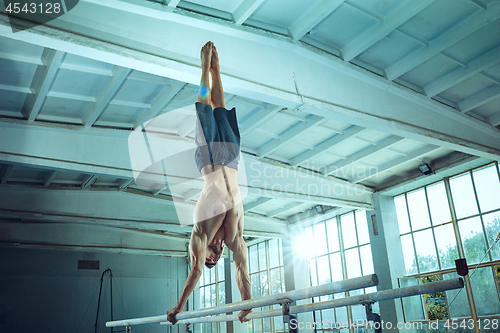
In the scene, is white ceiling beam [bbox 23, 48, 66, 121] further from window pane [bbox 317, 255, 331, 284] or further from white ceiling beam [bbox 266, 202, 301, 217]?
window pane [bbox 317, 255, 331, 284]

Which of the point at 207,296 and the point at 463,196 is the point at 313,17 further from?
the point at 207,296

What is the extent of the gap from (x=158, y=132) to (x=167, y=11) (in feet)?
15.8

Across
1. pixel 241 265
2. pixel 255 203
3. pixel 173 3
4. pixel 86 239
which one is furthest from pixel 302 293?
pixel 86 239

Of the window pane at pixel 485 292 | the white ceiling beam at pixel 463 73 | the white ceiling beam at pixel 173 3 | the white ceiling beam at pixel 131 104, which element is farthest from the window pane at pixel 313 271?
the white ceiling beam at pixel 173 3

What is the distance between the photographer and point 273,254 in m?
16.3

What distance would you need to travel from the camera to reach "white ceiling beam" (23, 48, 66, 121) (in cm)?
636

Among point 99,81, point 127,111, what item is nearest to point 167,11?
point 99,81

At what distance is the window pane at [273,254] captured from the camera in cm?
1600

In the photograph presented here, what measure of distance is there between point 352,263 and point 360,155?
421 centimetres

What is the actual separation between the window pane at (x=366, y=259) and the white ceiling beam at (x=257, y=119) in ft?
19.3

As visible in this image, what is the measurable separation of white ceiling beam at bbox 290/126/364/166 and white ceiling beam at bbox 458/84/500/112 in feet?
7.12

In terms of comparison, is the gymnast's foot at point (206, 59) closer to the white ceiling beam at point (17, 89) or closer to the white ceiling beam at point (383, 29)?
the white ceiling beam at point (383, 29)

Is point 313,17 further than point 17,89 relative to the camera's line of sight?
No

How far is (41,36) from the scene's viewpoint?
436 centimetres
